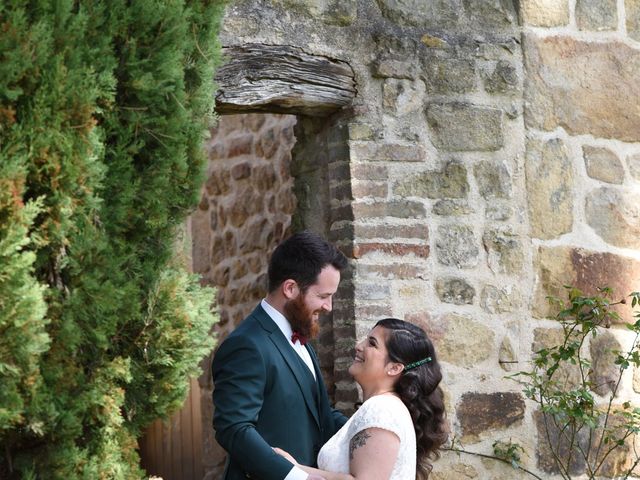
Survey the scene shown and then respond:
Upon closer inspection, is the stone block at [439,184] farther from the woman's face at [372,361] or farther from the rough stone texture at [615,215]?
the woman's face at [372,361]

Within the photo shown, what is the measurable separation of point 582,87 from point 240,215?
2.54 meters

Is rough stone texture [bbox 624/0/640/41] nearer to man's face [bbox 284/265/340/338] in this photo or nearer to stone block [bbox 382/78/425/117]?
stone block [bbox 382/78/425/117]

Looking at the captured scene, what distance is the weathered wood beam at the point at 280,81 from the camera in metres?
4.43

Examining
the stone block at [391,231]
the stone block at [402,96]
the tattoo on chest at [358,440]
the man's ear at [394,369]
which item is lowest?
the tattoo on chest at [358,440]

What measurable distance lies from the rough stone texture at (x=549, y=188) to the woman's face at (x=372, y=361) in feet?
5.08

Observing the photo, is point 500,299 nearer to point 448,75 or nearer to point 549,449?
point 549,449

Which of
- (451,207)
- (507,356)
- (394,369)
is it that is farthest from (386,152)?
(394,369)

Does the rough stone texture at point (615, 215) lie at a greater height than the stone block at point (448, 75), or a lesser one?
lesser

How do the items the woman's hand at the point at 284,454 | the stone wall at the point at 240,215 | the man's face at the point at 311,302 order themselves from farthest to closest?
the stone wall at the point at 240,215 → the man's face at the point at 311,302 → the woman's hand at the point at 284,454

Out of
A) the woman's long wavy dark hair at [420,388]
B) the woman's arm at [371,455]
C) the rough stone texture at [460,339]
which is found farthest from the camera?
the rough stone texture at [460,339]

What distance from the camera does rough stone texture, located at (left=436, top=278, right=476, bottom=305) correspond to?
15.6ft

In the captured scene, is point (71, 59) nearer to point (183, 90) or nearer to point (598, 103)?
point (183, 90)

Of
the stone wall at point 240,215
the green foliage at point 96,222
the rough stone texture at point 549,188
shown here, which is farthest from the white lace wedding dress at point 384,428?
the stone wall at point 240,215

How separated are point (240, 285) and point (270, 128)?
953 mm
